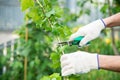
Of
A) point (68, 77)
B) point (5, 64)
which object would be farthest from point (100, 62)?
point (5, 64)

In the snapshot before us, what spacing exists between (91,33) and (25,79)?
201 cm

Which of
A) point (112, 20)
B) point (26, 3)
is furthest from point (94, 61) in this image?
point (26, 3)

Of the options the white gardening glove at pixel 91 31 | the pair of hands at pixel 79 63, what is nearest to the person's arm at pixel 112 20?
the white gardening glove at pixel 91 31

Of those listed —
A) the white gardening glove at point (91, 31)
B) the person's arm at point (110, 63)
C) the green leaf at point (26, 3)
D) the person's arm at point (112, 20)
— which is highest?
the green leaf at point (26, 3)

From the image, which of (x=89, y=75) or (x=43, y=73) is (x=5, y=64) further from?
(x=89, y=75)

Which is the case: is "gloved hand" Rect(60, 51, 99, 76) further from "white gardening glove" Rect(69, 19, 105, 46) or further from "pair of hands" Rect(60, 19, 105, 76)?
"white gardening glove" Rect(69, 19, 105, 46)

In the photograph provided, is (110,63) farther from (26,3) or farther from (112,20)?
(26,3)

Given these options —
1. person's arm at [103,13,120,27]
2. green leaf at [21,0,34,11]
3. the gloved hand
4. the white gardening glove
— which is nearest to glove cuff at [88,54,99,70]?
the gloved hand

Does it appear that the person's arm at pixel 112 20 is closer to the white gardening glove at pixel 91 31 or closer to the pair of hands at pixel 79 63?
the white gardening glove at pixel 91 31

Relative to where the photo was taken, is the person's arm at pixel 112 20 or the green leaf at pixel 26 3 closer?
the green leaf at pixel 26 3

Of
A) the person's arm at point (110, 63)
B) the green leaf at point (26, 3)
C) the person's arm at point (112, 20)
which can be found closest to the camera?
the person's arm at point (110, 63)

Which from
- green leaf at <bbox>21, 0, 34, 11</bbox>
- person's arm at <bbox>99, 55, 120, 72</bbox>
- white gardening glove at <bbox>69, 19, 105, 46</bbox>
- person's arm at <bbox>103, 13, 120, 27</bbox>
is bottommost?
person's arm at <bbox>99, 55, 120, 72</bbox>

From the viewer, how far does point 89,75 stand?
4082 millimetres

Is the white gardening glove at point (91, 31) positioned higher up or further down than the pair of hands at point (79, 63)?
higher up
